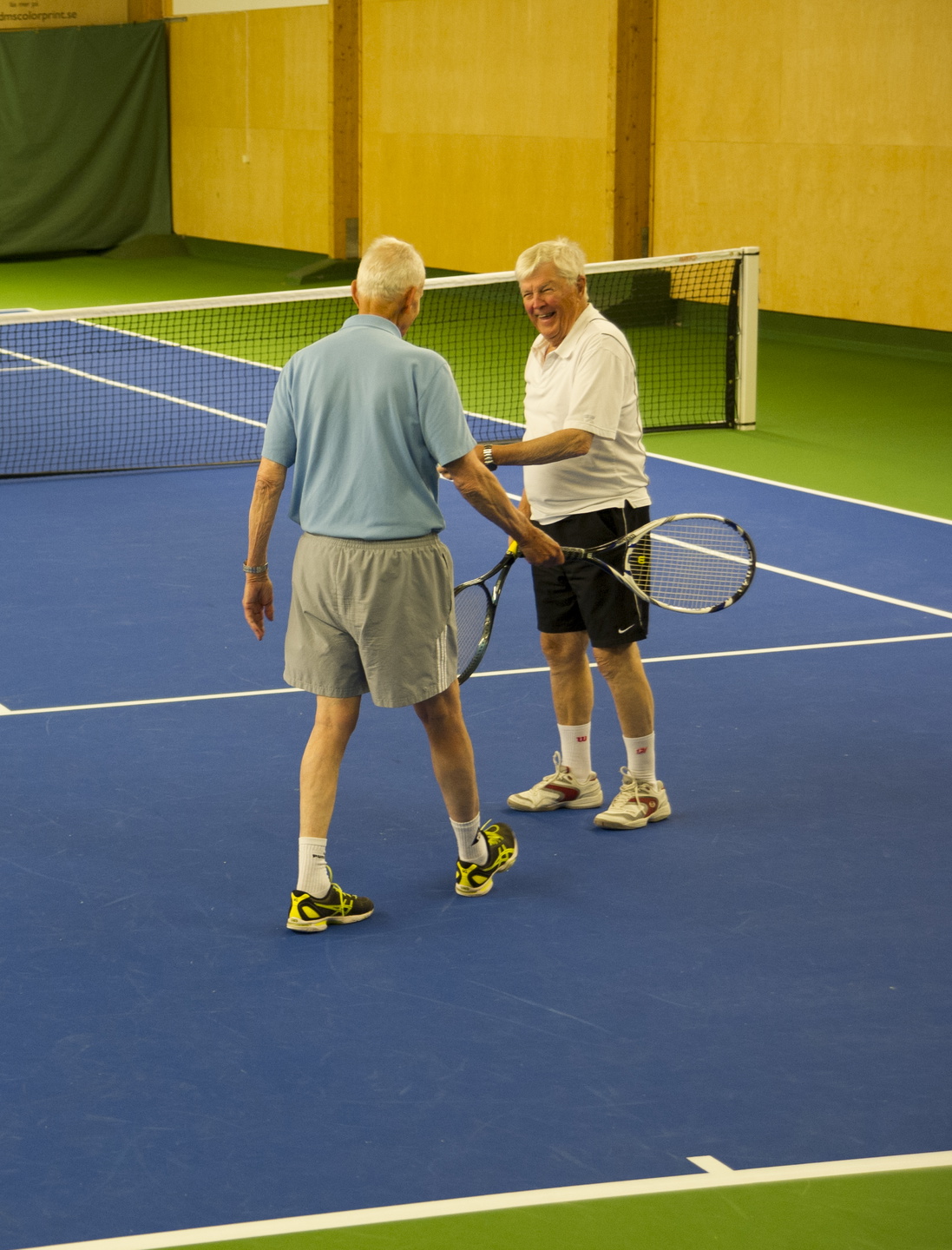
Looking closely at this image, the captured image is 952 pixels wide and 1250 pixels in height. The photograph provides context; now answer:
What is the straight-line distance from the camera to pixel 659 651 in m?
7.18

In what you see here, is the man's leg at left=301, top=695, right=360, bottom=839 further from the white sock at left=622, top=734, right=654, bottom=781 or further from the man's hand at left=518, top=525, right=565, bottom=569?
the white sock at left=622, top=734, right=654, bottom=781

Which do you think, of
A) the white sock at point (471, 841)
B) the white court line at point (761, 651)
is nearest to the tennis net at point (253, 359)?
the white court line at point (761, 651)

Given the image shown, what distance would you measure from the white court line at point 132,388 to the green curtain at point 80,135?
30.8 feet

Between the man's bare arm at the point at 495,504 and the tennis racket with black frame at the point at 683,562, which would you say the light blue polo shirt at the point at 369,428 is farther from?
the tennis racket with black frame at the point at 683,562

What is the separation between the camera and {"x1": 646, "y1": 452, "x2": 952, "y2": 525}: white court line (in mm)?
9680

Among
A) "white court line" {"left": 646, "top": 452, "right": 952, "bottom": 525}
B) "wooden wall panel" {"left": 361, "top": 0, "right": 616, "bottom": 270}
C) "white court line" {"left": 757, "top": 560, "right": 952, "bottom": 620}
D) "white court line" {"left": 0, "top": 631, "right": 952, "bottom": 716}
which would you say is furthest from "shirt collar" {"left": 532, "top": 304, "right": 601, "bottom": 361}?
"wooden wall panel" {"left": 361, "top": 0, "right": 616, "bottom": 270}

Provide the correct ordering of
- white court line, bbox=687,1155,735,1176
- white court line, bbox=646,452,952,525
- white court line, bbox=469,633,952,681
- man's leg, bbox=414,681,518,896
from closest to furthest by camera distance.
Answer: white court line, bbox=687,1155,735,1176
man's leg, bbox=414,681,518,896
white court line, bbox=469,633,952,681
white court line, bbox=646,452,952,525

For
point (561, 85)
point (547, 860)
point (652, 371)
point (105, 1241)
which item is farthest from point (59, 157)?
point (105, 1241)

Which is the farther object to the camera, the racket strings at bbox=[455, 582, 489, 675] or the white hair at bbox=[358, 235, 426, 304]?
the racket strings at bbox=[455, 582, 489, 675]

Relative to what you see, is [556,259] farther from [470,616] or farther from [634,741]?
[634,741]

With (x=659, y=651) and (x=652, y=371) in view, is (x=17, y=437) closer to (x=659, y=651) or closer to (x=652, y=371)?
(x=652, y=371)

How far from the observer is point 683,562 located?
8617mm

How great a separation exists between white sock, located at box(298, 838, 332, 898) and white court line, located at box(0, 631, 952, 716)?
1.63 meters

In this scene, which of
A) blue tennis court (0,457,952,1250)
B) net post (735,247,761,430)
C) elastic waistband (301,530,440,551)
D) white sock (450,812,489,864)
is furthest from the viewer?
net post (735,247,761,430)
